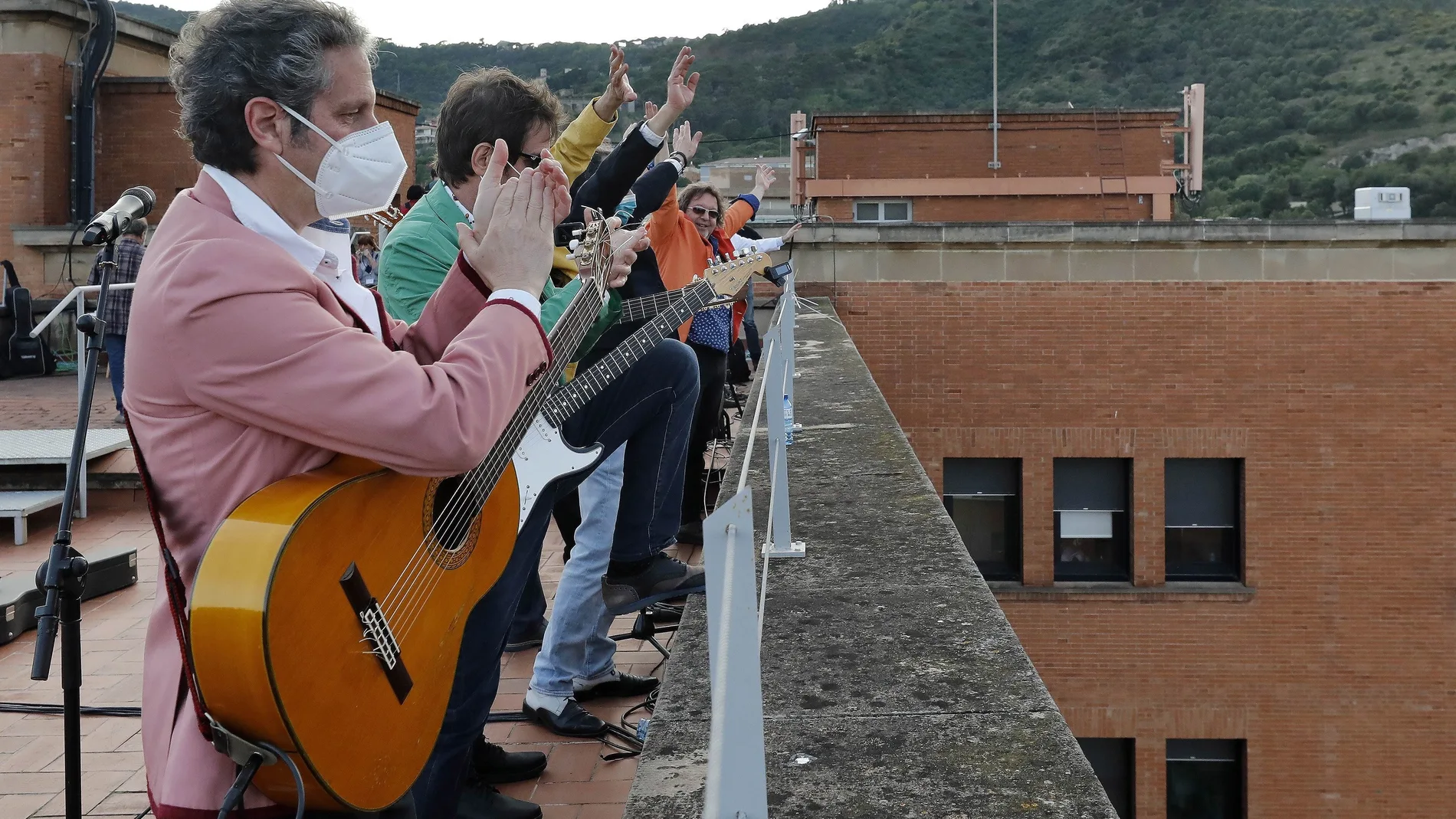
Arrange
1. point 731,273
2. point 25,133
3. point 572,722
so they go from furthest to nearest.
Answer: point 25,133
point 731,273
point 572,722

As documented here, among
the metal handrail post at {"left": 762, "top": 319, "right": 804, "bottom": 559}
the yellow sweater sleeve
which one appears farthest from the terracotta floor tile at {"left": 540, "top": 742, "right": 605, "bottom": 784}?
the yellow sweater sleeve

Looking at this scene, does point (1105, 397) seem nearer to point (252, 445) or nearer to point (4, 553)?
point (4, 553)

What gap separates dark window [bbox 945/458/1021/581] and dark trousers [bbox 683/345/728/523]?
1177 centimetres

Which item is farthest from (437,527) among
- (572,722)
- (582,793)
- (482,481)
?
(572,722)

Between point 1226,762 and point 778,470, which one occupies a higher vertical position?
point 778,470

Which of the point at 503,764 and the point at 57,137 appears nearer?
the point at 503,764

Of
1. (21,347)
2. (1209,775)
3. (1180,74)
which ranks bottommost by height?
(1209,775)

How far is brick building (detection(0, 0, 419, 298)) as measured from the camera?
16.6 meters

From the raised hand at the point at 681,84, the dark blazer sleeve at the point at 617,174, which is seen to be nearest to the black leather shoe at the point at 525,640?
the dark blazer sleeve at the point at 617,174

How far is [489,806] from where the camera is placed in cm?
303

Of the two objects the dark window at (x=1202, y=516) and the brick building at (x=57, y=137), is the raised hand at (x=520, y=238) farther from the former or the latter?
the dark window at (x=1202, y=516)

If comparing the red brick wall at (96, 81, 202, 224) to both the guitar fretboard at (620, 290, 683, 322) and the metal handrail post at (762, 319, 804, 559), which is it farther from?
the metal handrail post at (762, 319, 804, 559)

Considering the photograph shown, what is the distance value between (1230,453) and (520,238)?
1748cm

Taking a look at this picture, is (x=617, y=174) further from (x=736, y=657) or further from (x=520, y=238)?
(x=736, y=657)
